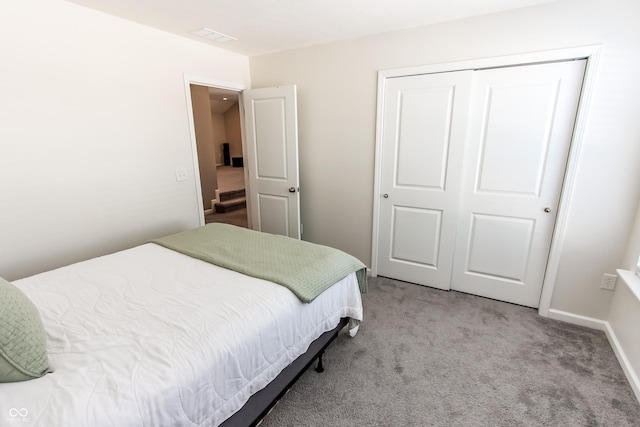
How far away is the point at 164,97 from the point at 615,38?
10.7 feet

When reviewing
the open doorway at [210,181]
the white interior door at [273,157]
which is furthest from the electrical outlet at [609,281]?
the open doorway at [210,181]

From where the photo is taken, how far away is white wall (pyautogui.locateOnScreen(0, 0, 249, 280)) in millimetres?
1847

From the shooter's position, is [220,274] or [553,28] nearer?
[220,274]

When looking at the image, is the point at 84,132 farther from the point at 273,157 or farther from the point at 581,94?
the point at 581,94

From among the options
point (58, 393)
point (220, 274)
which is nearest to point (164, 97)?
point (220, 274)

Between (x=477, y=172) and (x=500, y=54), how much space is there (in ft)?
2.85

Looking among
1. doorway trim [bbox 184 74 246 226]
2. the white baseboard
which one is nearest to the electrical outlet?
the white baseboard

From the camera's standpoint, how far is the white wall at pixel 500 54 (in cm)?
192

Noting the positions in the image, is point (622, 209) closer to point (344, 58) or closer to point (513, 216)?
point (513, 216)

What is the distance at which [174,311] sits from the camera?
4.23 feet

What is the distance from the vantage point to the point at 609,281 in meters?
2.13

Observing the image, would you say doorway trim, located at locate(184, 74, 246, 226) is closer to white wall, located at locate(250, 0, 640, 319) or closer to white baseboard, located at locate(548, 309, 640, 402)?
white wall, located at locate(250, 0, 640, 319)

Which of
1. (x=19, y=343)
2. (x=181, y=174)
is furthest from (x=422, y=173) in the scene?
(x=19, y=343)

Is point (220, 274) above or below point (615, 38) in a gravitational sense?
below
